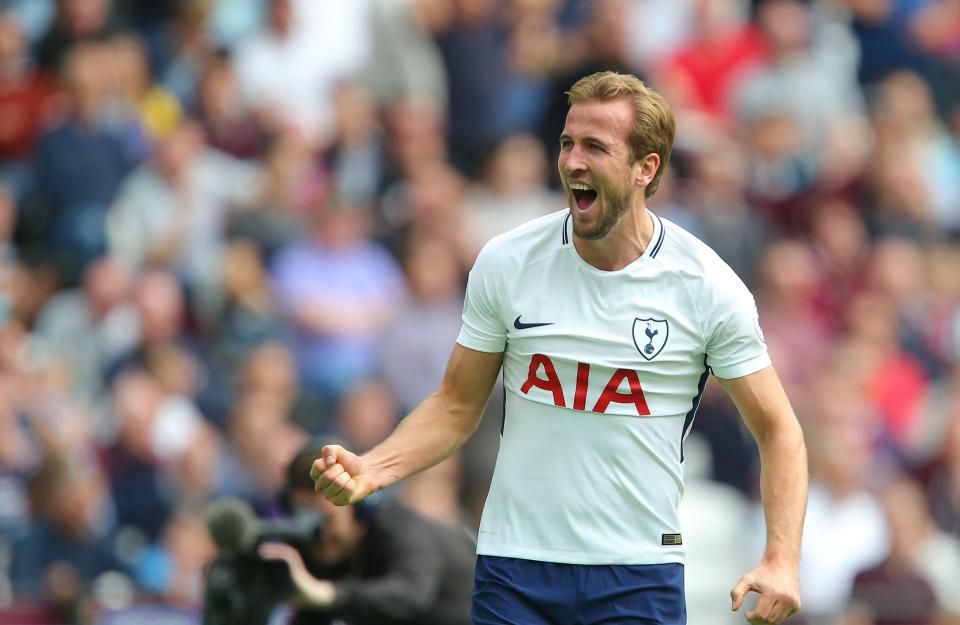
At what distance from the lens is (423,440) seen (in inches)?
226

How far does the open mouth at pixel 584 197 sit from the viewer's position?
552 centimetres

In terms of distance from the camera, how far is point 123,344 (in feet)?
36.9

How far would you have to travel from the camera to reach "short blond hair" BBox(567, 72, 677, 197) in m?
5.51


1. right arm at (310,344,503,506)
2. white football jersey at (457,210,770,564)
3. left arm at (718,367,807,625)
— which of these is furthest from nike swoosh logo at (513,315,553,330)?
left arm at (718,367,807,625)

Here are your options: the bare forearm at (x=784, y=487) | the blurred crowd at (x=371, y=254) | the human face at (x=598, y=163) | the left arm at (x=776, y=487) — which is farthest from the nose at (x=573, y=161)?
the blurred crowd at (x=371, y=254)

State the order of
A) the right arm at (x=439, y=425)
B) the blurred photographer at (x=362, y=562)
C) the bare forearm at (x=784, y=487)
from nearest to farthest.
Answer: the bare forearm at (x=784, y=487)
the right arm at (x=439, y=425)
the blurred photographer at (x=362, y=562)

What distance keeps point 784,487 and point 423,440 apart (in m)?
1.16

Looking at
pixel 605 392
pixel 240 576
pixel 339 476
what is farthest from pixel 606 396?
pixel 240 576

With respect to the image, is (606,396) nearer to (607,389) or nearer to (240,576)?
(607,389)

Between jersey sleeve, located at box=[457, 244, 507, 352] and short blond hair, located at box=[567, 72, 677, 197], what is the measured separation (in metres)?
0.60

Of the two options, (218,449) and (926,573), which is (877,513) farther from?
(218,449)

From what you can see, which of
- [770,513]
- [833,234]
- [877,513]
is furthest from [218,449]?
[770,513]

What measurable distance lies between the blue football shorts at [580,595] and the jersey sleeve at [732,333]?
0.67m

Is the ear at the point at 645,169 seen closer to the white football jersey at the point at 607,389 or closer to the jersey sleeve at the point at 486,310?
the white football jersey at the point at 607,389
